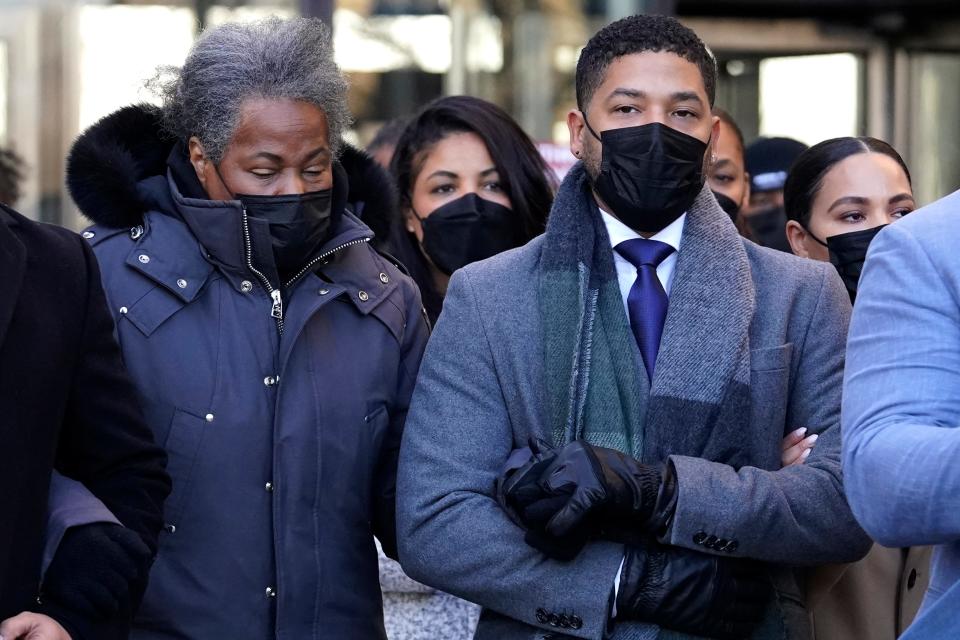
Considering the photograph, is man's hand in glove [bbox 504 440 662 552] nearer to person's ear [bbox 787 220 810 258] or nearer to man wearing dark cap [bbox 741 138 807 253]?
person's ear [bbox 787 220 810 258]

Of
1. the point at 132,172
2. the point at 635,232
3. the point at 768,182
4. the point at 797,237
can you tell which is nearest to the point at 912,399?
the point at 635,232

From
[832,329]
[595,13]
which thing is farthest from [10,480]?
[595,13]

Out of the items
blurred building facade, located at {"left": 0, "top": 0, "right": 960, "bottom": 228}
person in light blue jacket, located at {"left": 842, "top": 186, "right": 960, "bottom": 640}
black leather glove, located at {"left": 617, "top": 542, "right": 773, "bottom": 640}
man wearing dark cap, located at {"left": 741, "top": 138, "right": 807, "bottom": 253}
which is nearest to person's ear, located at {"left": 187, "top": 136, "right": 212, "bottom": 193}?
black leather glove, located at {"left": 617, "top": 542, "right": 773, "bottom": 640}

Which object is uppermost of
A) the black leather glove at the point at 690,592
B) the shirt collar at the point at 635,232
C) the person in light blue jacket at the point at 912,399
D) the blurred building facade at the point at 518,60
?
the blurred building facade at the point at 518,60

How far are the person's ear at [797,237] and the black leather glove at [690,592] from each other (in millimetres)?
1503

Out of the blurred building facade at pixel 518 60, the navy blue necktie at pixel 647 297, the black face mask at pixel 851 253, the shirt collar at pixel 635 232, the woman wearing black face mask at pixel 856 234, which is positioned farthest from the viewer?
the blurred building facade at pixel 518 60

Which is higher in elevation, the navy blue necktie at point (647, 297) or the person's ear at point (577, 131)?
the person's ear at point (577, 131)

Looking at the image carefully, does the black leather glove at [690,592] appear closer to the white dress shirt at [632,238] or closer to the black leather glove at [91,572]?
the white dress shirt at [632,238]

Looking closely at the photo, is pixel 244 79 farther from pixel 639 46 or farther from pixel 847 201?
pixel 847 201

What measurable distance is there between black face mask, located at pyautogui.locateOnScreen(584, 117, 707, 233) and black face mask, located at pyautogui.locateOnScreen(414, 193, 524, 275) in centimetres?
107

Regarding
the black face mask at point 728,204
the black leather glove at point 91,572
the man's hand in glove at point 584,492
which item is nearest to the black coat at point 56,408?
the black leather glove at point 91,572

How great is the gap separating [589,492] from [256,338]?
2.80 ft

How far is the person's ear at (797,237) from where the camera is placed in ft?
13.6

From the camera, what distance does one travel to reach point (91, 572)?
2604 millimetres
